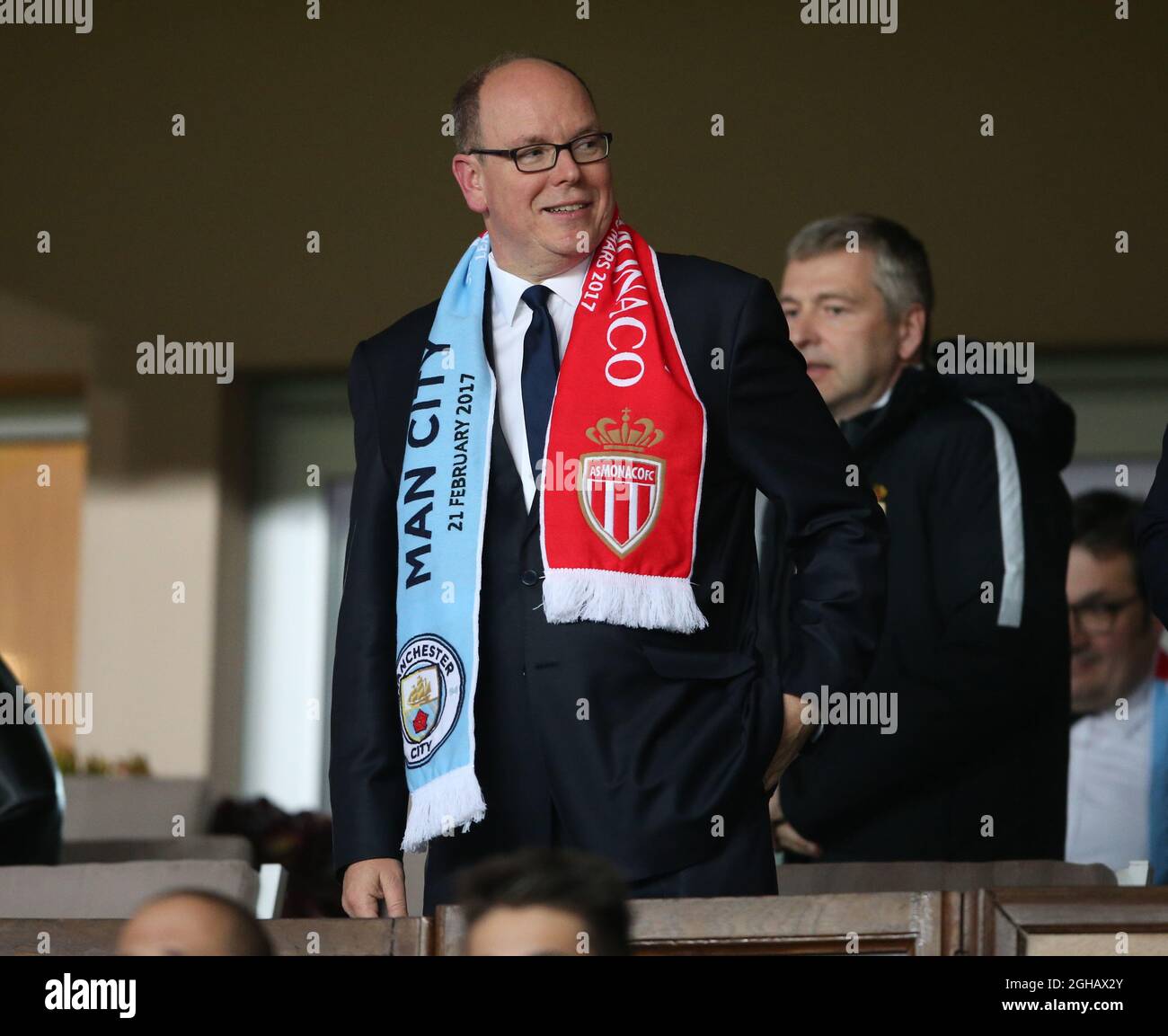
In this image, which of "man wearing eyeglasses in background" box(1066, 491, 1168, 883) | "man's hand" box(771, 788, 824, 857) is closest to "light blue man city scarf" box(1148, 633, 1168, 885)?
"man wearing eyeglasses in background" box(1066, 491, 1168, 883)

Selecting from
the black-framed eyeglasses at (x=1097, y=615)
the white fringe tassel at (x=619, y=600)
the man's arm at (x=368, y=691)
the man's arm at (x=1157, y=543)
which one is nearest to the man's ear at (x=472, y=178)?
the man's arm at (x=368, y=691)

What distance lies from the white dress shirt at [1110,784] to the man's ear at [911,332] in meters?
1.64

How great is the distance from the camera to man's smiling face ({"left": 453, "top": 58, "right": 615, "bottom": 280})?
8.84ft

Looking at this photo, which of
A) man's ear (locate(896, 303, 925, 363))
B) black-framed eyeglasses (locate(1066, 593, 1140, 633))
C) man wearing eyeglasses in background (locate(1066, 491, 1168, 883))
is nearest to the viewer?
man's ear (locate(896, 303, 925, 363))

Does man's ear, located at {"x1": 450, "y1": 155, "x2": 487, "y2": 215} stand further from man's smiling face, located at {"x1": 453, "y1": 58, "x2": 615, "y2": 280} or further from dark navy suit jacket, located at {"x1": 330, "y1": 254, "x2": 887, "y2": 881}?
dark navy suit jacket, located at {"x1": 330, "y1": 254, "x2": 887, "y2": 881}

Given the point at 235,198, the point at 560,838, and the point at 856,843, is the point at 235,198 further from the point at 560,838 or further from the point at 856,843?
the point at 560,838

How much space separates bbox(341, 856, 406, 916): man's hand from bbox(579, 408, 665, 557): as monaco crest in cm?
52

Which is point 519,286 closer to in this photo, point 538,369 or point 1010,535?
point 538,369

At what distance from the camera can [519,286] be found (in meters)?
2.83

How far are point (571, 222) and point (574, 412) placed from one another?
0.89 ft

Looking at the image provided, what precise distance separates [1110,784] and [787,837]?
1.89m

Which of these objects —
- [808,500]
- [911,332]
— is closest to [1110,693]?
[911,332]

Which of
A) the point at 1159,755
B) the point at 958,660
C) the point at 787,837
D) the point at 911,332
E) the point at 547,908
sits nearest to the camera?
the point at 547,908

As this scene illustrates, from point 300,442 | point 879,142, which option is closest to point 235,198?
point 300,442
